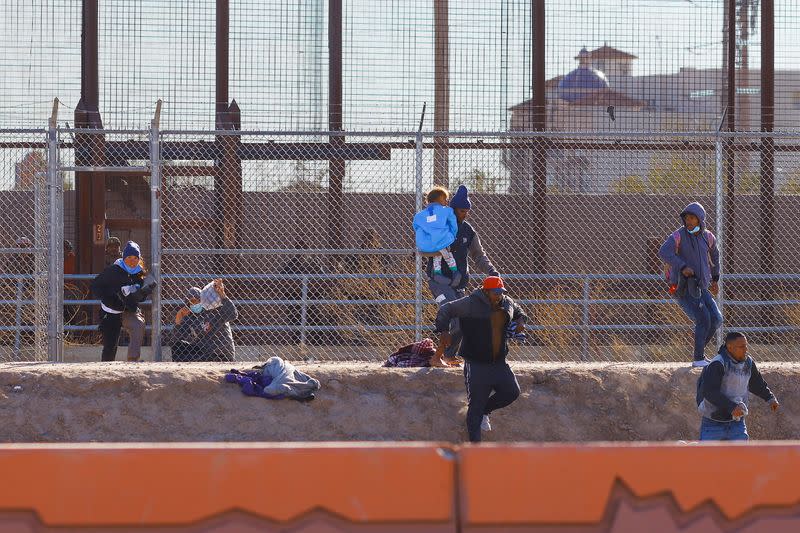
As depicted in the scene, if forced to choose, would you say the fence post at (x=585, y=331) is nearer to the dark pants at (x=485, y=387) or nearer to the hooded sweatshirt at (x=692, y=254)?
→ the hooded sweatshirt at (x=692, y=254)

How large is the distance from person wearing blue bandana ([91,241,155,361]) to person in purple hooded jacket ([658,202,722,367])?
473 cm

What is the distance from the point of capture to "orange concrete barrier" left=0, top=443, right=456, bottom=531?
16.1 feet

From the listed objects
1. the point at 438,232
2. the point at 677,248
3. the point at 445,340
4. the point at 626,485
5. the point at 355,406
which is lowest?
the point at 355,406

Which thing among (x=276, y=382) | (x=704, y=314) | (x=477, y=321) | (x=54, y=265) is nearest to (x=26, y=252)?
→ (x=54, y=265)

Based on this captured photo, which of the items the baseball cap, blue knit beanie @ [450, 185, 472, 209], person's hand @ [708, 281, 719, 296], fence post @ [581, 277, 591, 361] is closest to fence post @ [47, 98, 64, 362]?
blue knit beanie @ [450, 185, 472, 209]

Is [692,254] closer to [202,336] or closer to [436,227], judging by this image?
[436,227]

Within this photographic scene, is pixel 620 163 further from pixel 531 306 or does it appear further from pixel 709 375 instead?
pixel 709 375

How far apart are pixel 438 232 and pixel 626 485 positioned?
15.2 feet

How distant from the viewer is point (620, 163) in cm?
1455

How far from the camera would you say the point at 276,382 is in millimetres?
9375

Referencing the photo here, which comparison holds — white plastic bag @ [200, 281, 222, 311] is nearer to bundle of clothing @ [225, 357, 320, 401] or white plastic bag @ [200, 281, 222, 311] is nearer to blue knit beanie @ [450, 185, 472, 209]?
bundle of clothing @ [225, 357, 320, 401]

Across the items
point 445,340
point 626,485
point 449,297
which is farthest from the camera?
point 449,297

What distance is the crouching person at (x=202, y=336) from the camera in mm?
10359

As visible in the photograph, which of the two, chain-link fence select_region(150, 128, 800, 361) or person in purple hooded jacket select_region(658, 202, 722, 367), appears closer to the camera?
person in purple hooded jacket select_region(658, 202, 722, 367)
